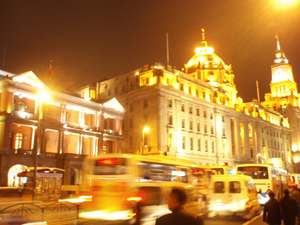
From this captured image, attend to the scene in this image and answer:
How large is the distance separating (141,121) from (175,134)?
22.7ft

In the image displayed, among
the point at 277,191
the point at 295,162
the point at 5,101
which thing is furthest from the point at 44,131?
the point at 295,162

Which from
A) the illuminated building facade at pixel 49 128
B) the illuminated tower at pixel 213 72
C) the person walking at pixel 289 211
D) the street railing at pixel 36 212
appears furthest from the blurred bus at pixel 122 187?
the illuminated tower at pixel 213 72

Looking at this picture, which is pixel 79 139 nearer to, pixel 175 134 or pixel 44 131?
pixel 44 131

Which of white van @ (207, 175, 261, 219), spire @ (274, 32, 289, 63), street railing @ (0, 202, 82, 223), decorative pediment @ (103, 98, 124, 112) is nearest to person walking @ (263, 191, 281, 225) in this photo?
white van @ (207, 175, 261, 219)

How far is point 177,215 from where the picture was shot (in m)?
4.67

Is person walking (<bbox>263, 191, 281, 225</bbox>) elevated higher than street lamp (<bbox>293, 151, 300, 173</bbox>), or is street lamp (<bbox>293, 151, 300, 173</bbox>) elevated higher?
street lamp (<bbox>293, 151, 300, 173</bbox>)

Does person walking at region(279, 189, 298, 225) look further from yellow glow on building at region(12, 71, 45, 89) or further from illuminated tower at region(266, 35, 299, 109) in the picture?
illuminated tower at region(266, 35, 299, 109)

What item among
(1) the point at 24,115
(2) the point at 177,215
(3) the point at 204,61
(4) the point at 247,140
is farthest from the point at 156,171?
(3) the point at 204,61

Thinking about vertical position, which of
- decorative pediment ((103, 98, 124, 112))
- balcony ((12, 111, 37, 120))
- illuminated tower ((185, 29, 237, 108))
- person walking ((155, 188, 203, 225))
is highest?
illuminated tower ((185, 29, 237, 108))

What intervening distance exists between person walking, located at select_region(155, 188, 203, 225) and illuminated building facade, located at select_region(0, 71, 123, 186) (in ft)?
91.7

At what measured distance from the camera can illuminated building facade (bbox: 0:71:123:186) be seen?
3666 cm

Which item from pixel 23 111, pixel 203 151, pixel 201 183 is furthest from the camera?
pixel 203 151

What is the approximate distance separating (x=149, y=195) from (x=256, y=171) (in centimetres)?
1630

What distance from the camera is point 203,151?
62.7 meters
